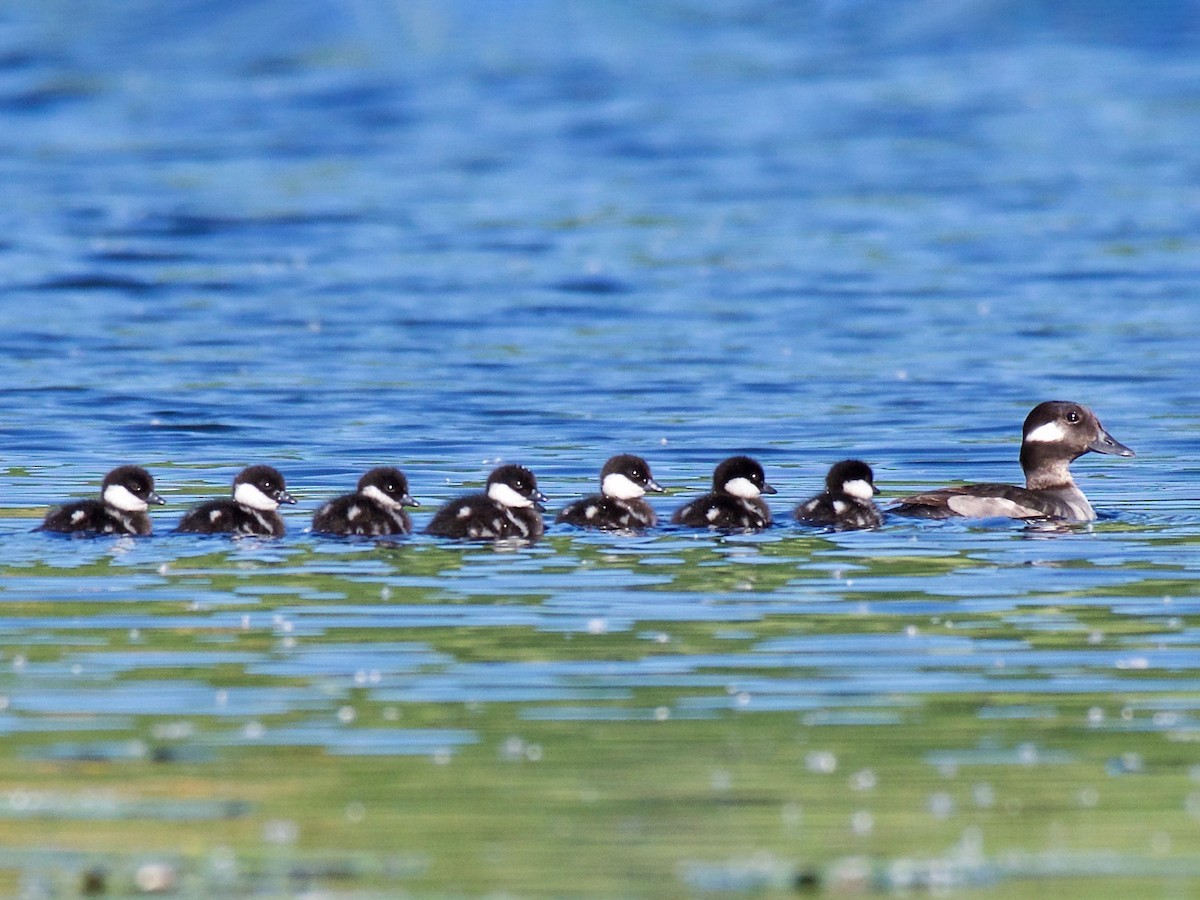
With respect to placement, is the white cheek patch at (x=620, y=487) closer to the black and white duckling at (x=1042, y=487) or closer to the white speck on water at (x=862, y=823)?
the black and white duckling at (x=1042, y=487)

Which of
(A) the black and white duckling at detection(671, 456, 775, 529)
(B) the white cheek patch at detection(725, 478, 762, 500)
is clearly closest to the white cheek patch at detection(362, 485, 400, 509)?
(A) the black and white duckling at detection(671, 456, 775, 529)

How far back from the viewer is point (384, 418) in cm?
2106

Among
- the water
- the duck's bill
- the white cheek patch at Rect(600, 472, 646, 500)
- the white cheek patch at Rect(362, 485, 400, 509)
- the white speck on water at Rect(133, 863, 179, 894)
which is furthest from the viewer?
the duck's bill

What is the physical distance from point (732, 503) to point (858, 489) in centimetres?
74

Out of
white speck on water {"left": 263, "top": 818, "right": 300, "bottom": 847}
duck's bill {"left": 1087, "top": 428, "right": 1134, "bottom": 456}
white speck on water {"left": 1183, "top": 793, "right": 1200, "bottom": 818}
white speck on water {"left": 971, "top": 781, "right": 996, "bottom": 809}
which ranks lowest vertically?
white speck on water {"left": 263, "top": 818, "right": 300, "bottom": 847}

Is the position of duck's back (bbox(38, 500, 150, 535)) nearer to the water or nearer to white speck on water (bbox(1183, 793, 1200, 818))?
the water

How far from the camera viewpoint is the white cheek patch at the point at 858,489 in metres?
14.4

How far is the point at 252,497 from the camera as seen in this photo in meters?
14.0

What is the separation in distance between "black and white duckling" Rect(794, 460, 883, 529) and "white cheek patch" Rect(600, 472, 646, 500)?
895mm

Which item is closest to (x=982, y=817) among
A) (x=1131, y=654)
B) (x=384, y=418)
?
(x=1131, y=654)

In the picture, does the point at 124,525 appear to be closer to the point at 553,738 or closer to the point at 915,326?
the point at 553,738

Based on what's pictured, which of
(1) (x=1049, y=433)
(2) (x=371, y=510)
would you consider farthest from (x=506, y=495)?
(1) (x=1049, y=433)

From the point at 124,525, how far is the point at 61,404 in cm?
849

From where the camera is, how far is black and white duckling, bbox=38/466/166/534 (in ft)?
44.6
